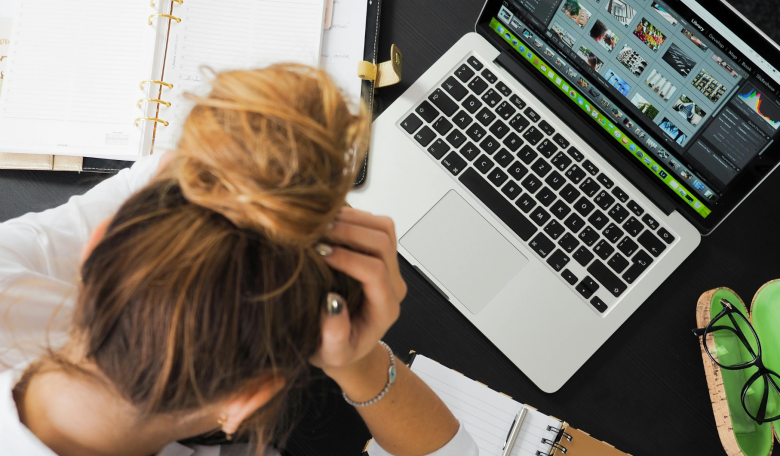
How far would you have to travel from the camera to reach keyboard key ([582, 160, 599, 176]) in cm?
73

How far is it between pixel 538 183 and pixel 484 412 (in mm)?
332

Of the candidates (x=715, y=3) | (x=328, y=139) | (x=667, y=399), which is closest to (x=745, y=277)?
(x=667, y=399)

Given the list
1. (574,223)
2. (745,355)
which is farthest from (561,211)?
(745,355)

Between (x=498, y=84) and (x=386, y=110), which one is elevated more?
(x=498, y=84)

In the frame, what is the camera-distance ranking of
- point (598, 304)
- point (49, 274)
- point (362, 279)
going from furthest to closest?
point (598, 304) → point (49, 274) → point (362, 279)

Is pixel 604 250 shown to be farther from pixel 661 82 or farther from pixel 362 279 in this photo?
pixel 362 279

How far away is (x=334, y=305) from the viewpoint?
1.23ft

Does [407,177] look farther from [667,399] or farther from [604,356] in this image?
[667,399]

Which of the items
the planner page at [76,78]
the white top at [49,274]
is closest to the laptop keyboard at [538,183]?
the white top at [49,274]

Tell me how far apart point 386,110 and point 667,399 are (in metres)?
0.59

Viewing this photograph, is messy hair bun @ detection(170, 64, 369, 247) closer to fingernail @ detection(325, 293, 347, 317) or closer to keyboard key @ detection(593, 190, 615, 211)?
fingernail @ detection(325, 293, 347, 317)

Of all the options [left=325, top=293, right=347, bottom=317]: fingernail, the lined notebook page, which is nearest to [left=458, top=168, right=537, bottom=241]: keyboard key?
the lined notebook page

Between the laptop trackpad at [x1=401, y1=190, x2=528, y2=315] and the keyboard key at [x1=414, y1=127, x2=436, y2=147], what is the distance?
0.08m

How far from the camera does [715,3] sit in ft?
1.61
